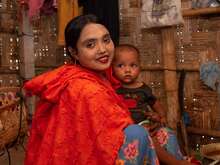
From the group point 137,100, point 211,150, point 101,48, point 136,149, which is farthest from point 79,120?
point 211,150

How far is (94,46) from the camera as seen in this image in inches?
70.1

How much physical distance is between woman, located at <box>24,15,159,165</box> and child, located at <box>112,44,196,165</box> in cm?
50

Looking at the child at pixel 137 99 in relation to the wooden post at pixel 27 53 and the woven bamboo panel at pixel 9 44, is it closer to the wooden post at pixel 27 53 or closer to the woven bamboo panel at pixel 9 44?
the wooden post at pixel 27 53

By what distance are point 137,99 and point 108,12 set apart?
0.92 m

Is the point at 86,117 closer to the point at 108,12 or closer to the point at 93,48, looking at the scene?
the point at 93,48

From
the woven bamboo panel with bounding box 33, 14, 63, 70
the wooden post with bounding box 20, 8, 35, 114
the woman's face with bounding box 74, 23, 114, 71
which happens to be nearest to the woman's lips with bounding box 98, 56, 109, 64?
the woman's face with bounding box 74, 23, 114, 71

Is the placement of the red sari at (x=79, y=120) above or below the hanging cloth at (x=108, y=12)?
below

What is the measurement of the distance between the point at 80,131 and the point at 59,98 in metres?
0.19

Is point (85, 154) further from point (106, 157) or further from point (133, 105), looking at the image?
point (133, 105)

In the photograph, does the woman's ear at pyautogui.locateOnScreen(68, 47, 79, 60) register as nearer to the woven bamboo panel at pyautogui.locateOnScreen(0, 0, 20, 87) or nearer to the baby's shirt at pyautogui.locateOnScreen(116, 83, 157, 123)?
the baby's shirt at pyautogui.locateOnScreen(116, 83, 157, 123)

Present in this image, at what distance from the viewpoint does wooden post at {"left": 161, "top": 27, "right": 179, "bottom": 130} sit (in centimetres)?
291

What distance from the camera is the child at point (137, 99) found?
2154 mm

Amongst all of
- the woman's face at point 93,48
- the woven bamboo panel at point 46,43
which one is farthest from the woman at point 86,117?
the woven bamboo panel at point 46,43

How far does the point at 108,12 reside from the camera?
9.66 ft
